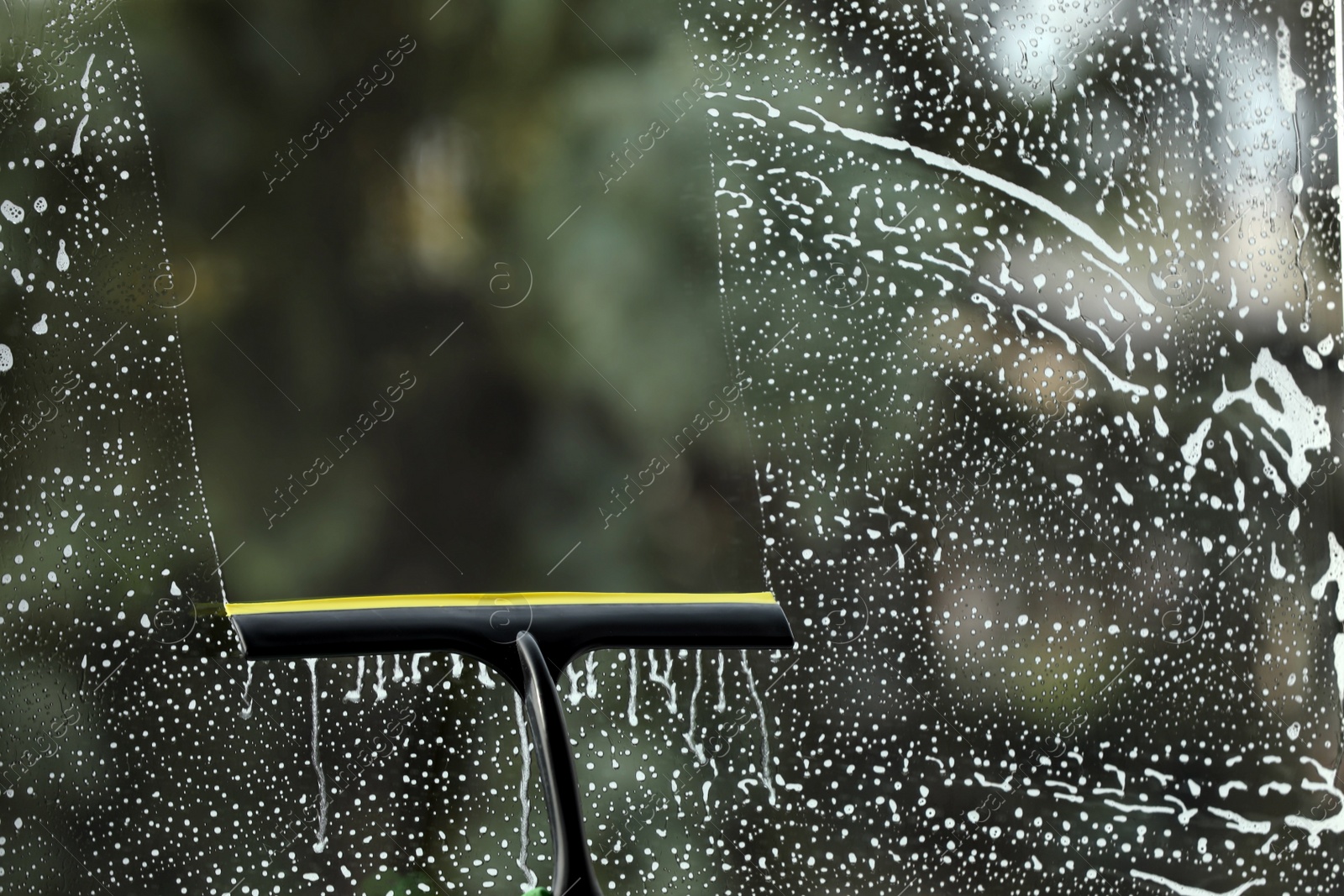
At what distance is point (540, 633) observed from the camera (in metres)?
0.65

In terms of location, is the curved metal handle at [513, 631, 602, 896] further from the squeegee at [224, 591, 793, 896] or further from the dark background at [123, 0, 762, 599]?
the dark background at [123, 0, 762, 599]

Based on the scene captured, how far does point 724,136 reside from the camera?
858 mm

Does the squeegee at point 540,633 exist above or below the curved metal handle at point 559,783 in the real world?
above

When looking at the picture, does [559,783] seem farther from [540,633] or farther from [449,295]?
[449,295]

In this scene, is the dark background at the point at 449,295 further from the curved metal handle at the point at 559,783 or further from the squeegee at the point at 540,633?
the curved metal handle at the point at 559,783

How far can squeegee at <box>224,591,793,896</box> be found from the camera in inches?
23.0

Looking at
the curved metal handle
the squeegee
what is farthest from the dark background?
the curved metal handle

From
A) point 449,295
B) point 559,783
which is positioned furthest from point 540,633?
point 449,295

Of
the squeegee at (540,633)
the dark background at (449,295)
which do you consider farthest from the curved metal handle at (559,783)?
the dark background at (449,295)

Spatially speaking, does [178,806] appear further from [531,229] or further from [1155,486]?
[1155,486]

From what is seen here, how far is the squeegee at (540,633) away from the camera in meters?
0.58

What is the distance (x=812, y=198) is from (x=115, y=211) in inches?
22.3

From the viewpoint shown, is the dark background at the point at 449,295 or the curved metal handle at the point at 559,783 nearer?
the curved metal handle at the point at 559,783

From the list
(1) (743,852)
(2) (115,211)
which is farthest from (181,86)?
(1) (743,852)
